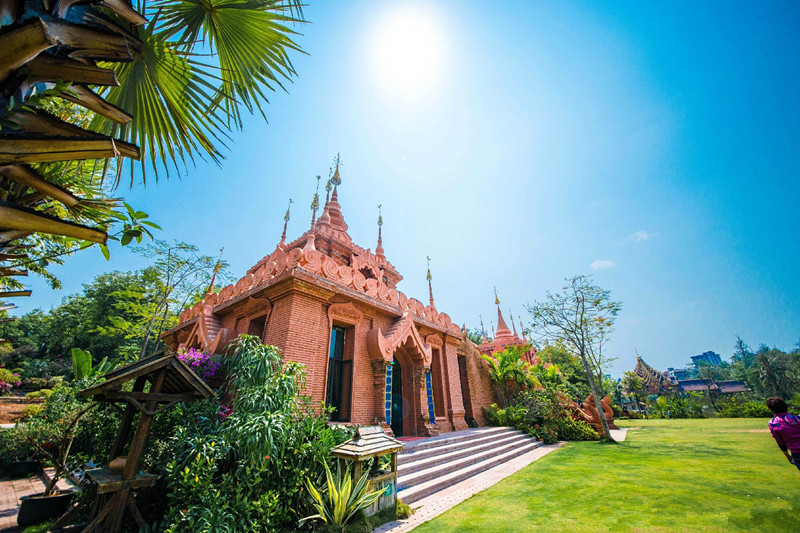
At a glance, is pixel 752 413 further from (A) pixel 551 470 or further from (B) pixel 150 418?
(B) pixel 150 418

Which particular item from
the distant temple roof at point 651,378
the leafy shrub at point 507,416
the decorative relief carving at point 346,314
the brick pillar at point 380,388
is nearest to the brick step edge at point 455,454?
the leafy shrub at point 507,416

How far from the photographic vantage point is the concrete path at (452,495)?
4.86 metres

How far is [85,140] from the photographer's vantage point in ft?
4.25

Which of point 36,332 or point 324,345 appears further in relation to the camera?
point 36,332

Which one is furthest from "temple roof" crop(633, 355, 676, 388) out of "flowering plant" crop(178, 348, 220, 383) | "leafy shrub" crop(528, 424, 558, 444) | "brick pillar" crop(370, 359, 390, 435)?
"flowering plant" crop(178, 348, 220, 383)

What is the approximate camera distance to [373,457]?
5230 mm

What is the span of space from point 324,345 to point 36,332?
1552 inches

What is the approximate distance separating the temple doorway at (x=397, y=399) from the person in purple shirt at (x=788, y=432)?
8.40m

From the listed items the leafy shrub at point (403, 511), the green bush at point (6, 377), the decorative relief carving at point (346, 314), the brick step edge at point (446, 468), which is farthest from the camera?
the green bush at point (6, 377)

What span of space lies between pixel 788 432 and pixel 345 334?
8568mm

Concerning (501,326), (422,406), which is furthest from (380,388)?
(501,326)

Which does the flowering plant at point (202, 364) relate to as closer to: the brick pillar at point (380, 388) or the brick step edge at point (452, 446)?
the brick pillar at point (380, 388)

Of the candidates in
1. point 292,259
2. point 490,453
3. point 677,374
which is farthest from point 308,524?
point 677,374

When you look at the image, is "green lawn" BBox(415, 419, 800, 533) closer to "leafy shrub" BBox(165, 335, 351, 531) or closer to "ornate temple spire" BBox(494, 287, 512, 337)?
"leafy shrub" BBox(165, 335, 351, 531)
